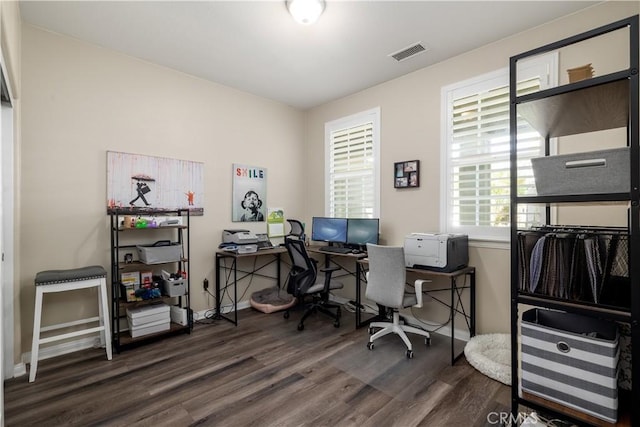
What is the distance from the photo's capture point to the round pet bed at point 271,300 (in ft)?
12.7

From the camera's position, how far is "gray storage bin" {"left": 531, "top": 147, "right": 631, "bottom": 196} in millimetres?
1330

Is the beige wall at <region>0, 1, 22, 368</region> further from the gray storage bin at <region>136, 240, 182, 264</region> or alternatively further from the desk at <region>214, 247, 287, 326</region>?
the desk at <region>214, 247, 287, 326</region>

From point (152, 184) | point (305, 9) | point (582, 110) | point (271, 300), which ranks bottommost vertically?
point (271, 300)

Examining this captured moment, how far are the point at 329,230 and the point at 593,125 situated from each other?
2756mm

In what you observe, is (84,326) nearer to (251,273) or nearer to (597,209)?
(251,273)

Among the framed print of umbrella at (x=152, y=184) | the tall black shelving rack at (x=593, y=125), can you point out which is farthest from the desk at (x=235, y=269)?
the tall black shelving rack at (x=593, y=125)

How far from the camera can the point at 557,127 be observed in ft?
6.36

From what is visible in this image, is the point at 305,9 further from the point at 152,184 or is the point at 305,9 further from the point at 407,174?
the point at 152,184

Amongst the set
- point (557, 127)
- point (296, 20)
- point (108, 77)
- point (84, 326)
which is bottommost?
point (84, 326)

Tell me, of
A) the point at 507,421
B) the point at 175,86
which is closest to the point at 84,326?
the point at 175,86

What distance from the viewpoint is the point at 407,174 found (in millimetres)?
3461

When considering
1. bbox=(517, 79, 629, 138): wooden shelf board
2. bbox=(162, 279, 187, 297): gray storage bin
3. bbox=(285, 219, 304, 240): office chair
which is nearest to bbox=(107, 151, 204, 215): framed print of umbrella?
bbox=(162, 279, 187, 297): gray storage bin

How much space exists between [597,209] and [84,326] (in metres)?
4.37

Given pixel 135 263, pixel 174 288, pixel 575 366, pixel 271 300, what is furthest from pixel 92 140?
pixel 575 366
